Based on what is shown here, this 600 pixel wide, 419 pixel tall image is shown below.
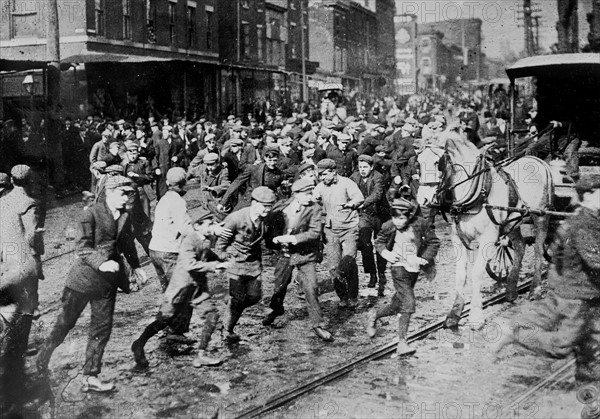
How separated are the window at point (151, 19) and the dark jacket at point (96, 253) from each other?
2436 cm

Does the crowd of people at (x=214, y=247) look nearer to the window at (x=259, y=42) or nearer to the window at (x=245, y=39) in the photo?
the window at (x=245, y=39)

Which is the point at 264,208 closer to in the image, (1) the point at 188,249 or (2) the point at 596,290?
(1) the point at 188,249

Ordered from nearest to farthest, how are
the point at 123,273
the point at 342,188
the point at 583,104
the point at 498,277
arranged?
the point at 123,273, the point at 342,188, the point at 498,277, the point at 583,104

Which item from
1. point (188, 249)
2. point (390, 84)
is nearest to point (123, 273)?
point (188, 249)

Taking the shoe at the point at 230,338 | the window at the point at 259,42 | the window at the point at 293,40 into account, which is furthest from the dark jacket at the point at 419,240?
the window at the point at 293,40

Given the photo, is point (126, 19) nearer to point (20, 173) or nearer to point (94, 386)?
point (20, 173)

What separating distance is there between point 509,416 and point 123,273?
12.4ft

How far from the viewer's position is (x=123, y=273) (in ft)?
23.2

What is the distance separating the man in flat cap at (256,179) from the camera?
1113cm

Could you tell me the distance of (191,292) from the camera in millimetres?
7586

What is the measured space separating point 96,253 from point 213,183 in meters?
5.43

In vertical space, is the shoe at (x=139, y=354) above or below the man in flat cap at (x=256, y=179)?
below

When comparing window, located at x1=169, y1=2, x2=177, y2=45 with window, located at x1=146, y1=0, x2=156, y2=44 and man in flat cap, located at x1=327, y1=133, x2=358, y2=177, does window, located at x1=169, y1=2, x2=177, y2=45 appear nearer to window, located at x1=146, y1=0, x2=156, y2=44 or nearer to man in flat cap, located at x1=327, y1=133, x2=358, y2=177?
window, located at x1=146, y1=0, x2=156, y2=44

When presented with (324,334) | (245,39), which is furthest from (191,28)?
(324,334)
